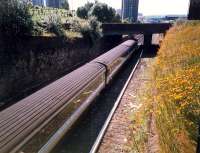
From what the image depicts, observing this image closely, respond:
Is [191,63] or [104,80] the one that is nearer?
[191,63]

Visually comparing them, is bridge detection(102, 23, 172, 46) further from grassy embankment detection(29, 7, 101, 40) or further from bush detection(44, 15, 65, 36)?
bush detection(44, 15, 65, 36)

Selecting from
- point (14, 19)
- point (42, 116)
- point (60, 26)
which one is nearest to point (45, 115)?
point (42, 116)

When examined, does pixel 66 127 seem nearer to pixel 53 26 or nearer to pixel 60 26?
pixel 53 26

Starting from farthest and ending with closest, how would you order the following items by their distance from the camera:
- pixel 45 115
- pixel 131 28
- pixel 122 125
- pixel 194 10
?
1. pixel 194 10
2. pixel 131 28
3. pixel 122 125
4. pixel 45 115

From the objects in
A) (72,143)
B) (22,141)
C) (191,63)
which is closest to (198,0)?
(191,63)

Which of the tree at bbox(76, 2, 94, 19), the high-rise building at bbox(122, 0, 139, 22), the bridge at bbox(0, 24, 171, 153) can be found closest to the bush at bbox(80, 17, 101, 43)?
the bridge at bbox(0, 24, 171, 153)

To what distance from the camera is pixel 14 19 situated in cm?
1447

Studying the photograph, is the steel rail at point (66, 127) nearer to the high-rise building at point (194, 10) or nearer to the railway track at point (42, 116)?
the railway track at point (42, 116)

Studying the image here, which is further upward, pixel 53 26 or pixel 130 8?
pixel 130 8

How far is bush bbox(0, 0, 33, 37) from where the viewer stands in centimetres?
1385

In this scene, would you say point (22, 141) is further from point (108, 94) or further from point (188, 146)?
point (108, 94)

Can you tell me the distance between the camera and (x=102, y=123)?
9.88 metres

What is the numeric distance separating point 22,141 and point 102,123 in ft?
16.2

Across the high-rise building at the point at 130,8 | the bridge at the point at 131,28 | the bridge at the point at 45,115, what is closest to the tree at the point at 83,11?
the bridge at the point at 131,28
